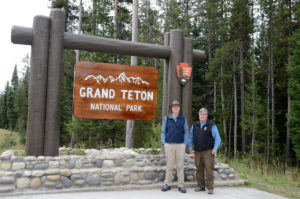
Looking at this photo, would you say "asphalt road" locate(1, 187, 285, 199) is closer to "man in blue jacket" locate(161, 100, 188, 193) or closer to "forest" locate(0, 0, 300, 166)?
"man in blue jacket" locate(161, 100, 188, 193)

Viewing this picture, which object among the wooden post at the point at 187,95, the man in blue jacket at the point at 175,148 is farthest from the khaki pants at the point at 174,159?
the wooden post at the point at 187,95

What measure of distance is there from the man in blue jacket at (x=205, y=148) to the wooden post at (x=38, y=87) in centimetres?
310

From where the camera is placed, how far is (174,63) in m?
6.12

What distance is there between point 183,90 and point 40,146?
134 inches

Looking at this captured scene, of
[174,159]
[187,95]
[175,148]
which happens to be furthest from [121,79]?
[174,159]

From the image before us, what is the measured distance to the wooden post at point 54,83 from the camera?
16.6ft

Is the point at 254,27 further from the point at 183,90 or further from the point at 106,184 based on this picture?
the point at 106,184

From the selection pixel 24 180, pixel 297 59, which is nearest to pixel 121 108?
pixel 24 180

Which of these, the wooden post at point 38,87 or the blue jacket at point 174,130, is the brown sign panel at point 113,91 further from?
the blue jacket at point 174,130

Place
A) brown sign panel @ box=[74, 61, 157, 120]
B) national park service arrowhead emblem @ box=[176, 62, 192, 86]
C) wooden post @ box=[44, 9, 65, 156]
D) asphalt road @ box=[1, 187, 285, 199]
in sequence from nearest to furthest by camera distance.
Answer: asphalt road @ box=[1, 187, 285, 199] < wooden post @ box=[44, 9, 65, 156] < brown sign panel @ box=[74, 61, 157, 120] < national park service arrowhead emblem @ box=[176, 62, 192, 86]

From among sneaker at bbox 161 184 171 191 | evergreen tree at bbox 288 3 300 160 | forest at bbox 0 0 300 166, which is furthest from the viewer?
forest at bbox 0 0 300 166

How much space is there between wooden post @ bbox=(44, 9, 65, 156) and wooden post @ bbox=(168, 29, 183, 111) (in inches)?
98.8

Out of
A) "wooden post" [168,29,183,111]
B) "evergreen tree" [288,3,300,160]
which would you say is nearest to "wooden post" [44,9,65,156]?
"wooden post" [168,29,183,111]

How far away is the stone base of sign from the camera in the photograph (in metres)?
4.50
